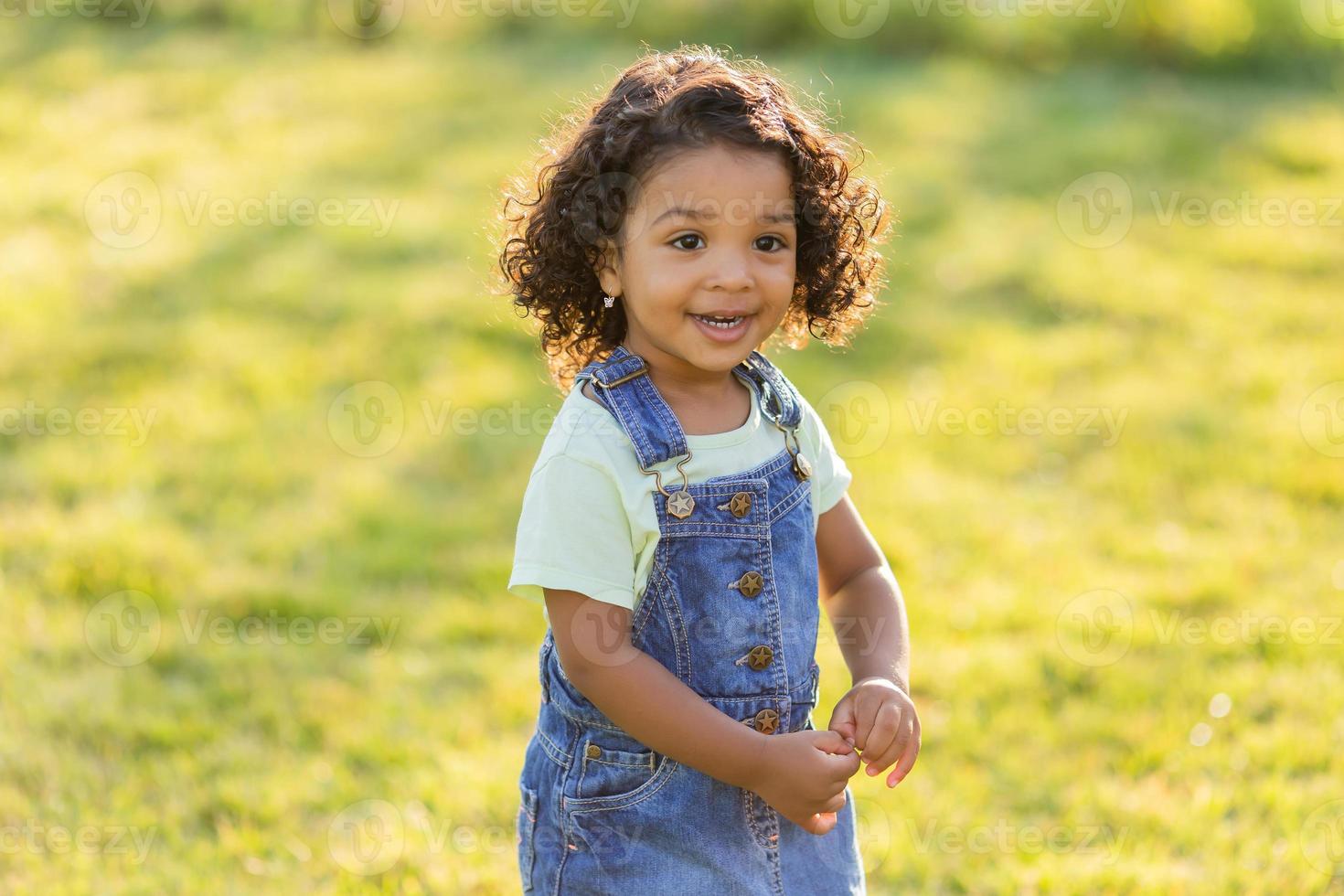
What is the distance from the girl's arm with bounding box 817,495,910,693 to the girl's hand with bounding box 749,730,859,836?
24 centimetres

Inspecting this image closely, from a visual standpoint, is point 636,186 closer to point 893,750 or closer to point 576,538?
point 576,538

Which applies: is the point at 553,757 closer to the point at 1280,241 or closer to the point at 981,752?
the point at 981,752

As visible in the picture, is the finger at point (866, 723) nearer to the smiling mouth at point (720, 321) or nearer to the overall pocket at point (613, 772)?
the overall pocket at point (613, 772)

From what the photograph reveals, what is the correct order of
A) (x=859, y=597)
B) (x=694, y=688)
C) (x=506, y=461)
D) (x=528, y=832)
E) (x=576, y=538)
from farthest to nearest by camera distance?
1. (x=506, y=461)
2. (x=859, y=597)
3. (x=528, y=832)
4. (x=694, y=688)
5. (x=576, y=538)

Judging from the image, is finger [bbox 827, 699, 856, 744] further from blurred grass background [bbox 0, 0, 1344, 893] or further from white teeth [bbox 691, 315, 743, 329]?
blurred grass background [bbox 0, 0, 1344, 893]

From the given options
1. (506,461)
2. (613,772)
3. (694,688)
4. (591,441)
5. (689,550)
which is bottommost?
(506,461)

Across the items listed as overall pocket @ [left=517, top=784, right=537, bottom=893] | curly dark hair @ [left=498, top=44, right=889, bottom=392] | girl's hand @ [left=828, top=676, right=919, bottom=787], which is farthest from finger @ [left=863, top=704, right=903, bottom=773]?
curly dark hair @ [left=498, top=44, right=889, bottom=392]

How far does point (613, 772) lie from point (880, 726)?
36 centimetres

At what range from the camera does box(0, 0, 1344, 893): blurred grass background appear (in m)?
2.90

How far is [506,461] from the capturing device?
4551 mm

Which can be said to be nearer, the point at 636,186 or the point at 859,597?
the point at 636,186

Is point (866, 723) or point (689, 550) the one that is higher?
point (689, 550)

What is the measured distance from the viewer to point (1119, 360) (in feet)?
17.0

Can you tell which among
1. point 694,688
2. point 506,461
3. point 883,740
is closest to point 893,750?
point 883,740
